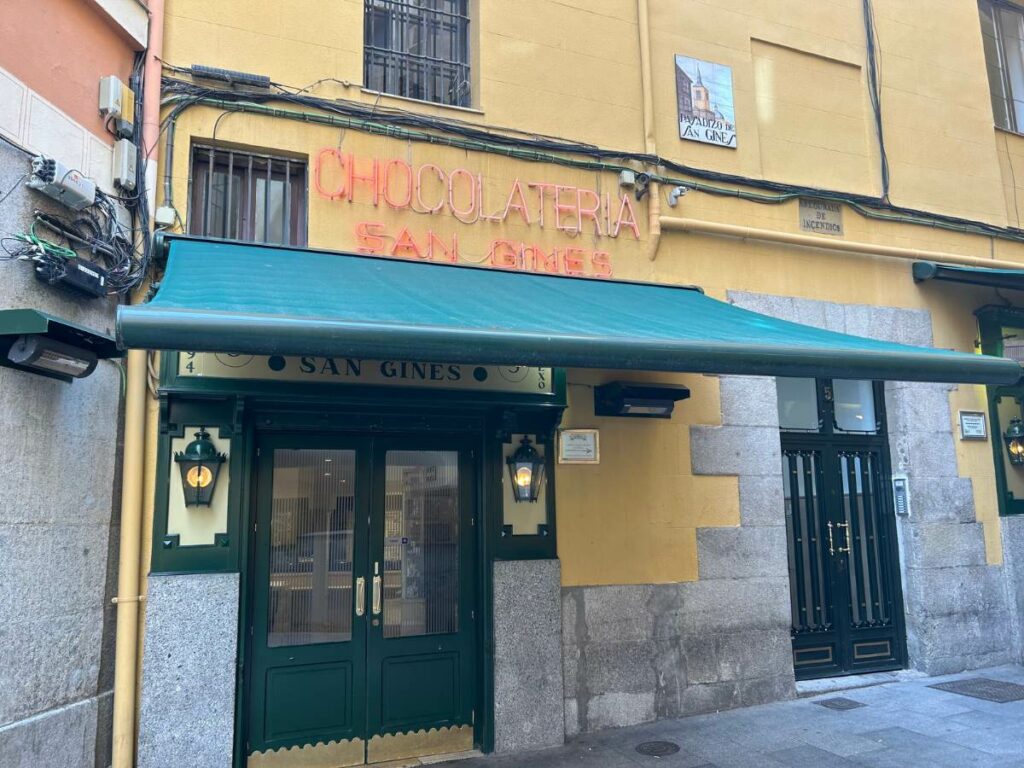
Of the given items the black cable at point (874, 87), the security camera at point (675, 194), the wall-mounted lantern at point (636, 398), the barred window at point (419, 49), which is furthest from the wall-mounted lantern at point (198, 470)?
the black cable at point (874, 87)

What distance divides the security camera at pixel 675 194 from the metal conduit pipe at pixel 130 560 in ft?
14.9

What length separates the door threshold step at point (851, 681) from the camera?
695cm

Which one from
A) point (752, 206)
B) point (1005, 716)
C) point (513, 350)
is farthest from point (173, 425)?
point (1005, 716)

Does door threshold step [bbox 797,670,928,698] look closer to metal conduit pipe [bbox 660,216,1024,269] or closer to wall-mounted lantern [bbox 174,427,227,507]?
metal conduit pipe [bbox 660,216,1024,269]

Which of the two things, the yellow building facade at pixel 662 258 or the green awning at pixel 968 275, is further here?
the green awning at pixel 968 275

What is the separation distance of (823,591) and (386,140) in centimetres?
606

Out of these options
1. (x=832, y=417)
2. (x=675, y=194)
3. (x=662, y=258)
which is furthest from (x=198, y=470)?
(x=832, y=417)

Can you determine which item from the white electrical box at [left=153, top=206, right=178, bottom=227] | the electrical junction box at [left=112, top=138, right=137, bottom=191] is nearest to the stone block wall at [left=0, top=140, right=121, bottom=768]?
the electrical junction box at [left=112, top=138, right=137, bottom=191]

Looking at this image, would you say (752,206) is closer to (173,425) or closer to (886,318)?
(886,318)

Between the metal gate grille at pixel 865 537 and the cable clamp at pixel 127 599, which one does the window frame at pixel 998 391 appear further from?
the cable clamp at pixel 127 599

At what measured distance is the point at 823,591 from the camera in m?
7.41

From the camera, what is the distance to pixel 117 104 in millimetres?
5109

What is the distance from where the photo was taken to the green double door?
17.6ft

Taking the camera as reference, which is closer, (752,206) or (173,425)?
(173,425)
